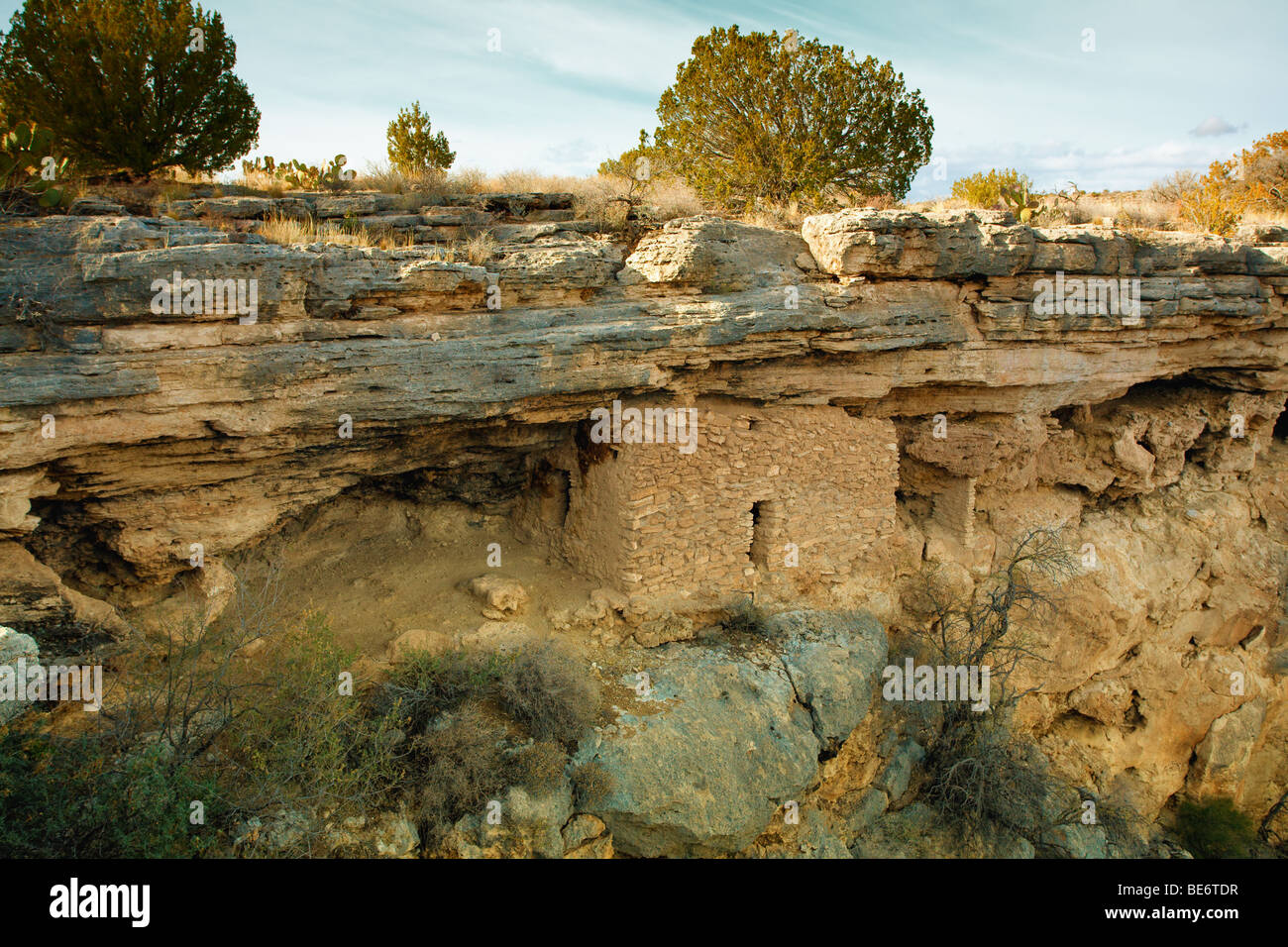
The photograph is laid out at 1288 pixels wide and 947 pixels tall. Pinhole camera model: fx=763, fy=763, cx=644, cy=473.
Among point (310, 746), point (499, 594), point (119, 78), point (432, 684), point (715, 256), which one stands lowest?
point (310, 746)

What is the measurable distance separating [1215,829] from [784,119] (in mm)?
11806

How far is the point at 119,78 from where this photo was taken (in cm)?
902

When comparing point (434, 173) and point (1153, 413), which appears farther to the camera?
point (1153, 413)

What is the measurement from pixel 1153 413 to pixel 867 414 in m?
4.87

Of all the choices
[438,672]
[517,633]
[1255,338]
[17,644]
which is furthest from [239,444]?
[1255,338]

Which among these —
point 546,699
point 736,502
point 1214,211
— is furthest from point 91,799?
point 1214,211

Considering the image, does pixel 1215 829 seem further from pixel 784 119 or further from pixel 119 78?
pixel 119 78

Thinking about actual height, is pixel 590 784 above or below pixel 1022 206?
below

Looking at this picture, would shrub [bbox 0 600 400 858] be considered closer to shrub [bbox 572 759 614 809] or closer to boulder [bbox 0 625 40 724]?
boulder [bbox 0 625 40 724]

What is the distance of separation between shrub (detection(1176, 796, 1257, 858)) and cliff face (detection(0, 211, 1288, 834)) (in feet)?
0.92

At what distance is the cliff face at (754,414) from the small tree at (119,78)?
4432 mm

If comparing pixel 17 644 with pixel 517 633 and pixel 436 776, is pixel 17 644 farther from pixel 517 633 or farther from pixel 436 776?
pixel 517 633

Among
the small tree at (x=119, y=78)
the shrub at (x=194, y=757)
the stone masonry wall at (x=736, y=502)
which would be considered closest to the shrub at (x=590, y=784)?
the shrub at (x=194, y=757)

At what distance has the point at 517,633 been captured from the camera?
7164mm
